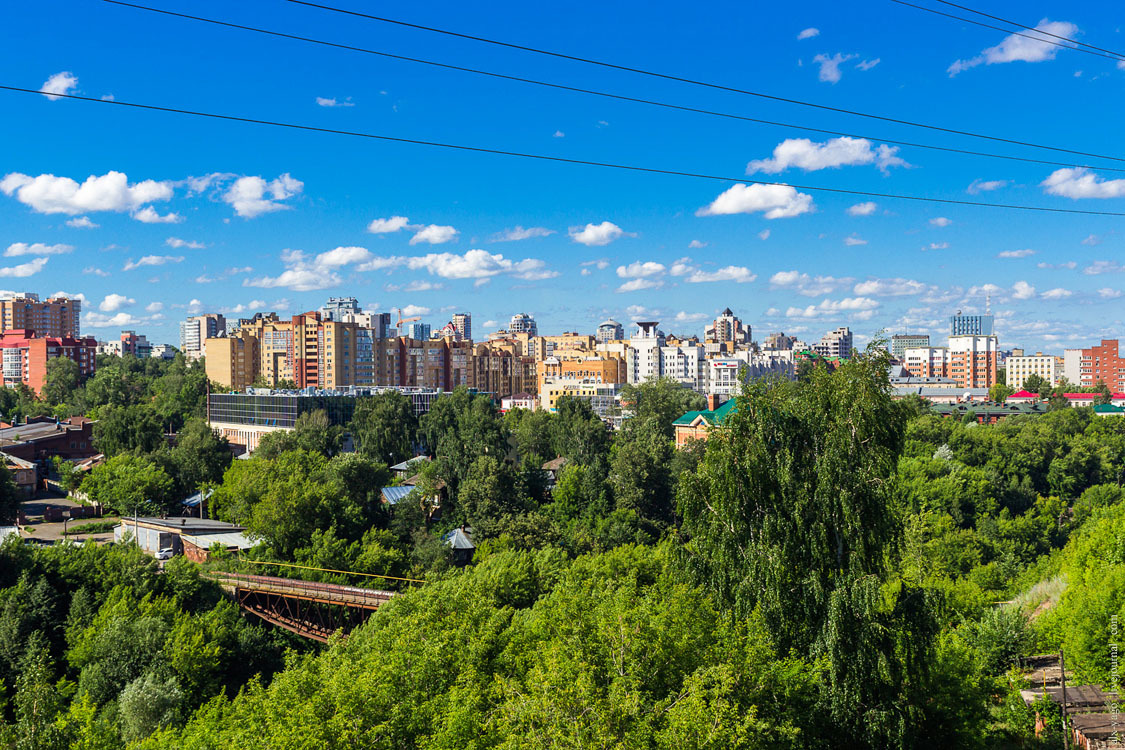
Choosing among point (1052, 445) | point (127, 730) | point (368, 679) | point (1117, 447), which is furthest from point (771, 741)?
point (1117, 447)

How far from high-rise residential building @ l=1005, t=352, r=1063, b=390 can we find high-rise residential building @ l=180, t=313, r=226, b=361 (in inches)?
5559

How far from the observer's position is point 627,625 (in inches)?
448

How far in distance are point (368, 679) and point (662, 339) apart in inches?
4711

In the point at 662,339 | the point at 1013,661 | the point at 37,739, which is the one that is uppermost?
the point at 662,339

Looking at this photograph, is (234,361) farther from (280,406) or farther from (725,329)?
(725,329)

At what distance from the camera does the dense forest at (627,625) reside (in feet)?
34.8

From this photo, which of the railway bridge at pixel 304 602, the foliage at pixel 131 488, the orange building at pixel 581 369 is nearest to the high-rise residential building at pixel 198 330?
the orange building at pixel 581 369

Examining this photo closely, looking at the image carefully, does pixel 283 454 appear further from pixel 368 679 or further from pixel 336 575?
pixel 368 679

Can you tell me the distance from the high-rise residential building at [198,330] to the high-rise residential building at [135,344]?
6699 mm

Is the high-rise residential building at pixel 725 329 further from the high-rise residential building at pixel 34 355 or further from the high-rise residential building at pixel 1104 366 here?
the high-rise residential building at pixel 34 355

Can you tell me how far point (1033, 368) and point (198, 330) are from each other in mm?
165506

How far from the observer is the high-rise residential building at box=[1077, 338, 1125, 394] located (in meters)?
127

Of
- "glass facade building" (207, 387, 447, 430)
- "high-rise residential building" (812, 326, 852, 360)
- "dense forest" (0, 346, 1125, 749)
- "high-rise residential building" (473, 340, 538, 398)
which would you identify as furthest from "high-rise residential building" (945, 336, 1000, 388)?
"dense forest" (0, 346, 1125, 749)

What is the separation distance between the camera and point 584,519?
40.8 meters
